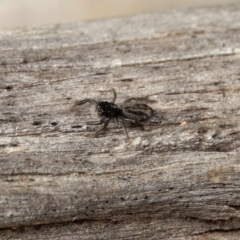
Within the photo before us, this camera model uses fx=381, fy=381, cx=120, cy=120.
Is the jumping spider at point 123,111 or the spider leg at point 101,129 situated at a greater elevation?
the jumping spider at point 123,111

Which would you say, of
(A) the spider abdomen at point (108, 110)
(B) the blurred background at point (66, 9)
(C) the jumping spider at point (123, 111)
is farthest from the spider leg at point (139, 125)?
(B) the blurred background at point (66, 9)

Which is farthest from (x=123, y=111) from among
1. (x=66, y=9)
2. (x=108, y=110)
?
(x=66, y=9)

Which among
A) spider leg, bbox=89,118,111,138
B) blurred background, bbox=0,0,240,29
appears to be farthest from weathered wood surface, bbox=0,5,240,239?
blurred background, bbox=0,0,240,29

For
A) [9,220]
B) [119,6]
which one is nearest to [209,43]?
[9,220]

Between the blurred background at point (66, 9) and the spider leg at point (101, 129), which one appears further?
the blurred background at point (66, 9)

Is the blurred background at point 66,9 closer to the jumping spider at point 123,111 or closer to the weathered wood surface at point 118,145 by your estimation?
the weathered wood surface at point 118,145
